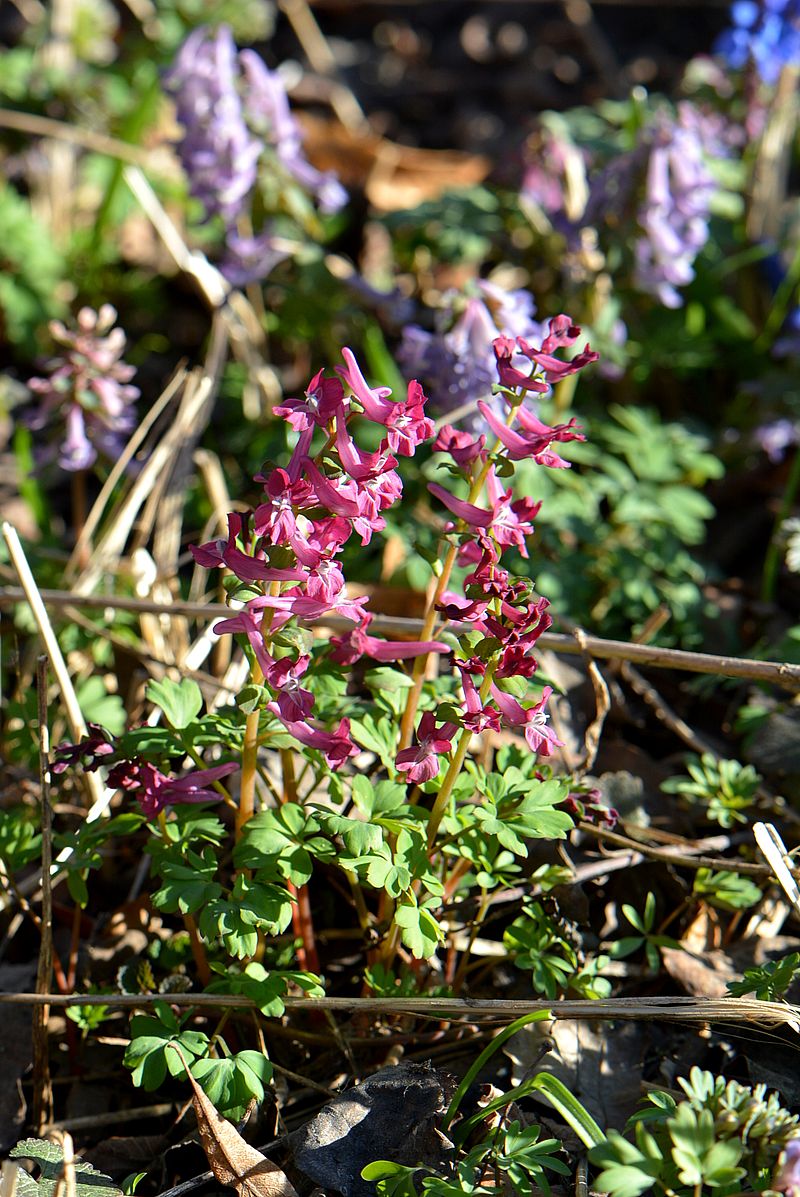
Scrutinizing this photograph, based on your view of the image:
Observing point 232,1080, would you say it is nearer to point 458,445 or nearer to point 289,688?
point 289,688

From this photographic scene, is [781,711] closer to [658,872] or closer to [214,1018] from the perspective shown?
[658,872]

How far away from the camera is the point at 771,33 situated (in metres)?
4.05

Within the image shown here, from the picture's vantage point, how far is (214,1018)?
2307mm

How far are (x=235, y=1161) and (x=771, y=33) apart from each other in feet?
13.5

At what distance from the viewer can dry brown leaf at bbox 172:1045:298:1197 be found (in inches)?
77.5

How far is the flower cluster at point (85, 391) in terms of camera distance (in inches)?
127

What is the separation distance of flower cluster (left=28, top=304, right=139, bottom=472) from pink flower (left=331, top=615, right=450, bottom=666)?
160cm

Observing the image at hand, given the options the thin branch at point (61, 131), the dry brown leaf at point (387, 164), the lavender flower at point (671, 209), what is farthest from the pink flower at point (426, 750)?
the dry brown leaf at point (387, 164)

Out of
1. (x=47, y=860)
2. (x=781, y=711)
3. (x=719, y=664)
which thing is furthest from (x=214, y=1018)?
(x=781, y=711)

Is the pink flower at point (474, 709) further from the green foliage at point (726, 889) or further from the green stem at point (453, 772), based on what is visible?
the green foliage at point (726, 889)

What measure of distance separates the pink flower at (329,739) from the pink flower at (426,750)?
0.32 ft

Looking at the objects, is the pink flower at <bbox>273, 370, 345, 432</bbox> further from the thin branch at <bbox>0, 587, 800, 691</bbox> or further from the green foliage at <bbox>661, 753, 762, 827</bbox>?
the green foliage at <bbox>661, 753, 762, 827</bbox>

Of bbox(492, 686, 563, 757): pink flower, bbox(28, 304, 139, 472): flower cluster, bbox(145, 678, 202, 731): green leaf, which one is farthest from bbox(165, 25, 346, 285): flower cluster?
bbox(492, 686, 563, 757): pink flower

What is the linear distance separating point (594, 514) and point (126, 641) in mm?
1506
